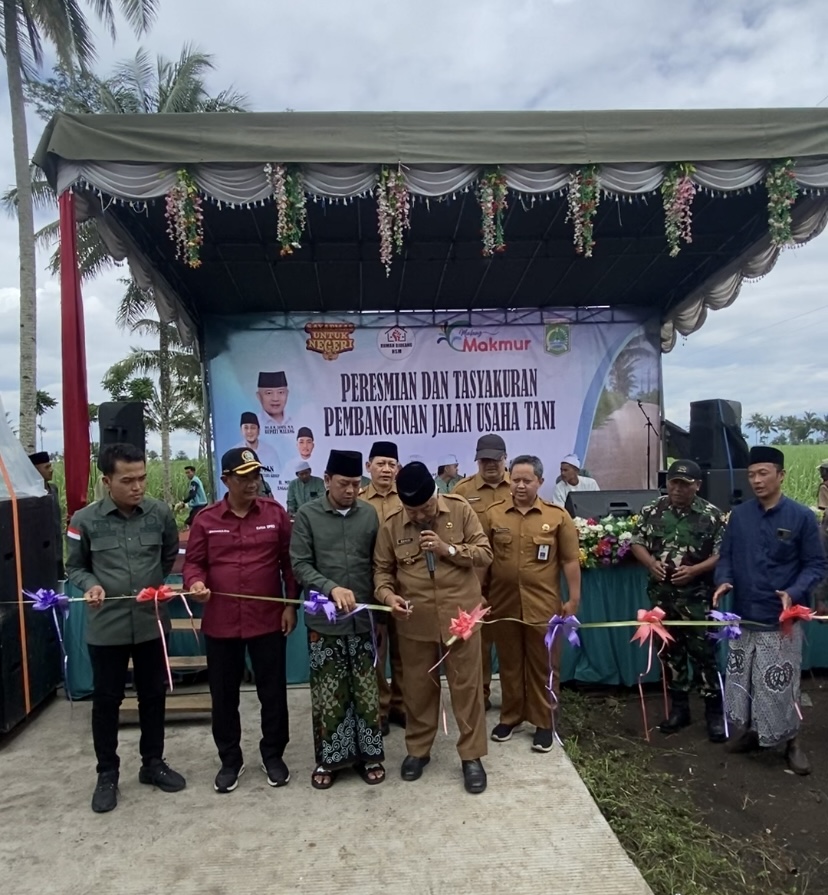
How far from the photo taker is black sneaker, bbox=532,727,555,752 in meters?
3.74

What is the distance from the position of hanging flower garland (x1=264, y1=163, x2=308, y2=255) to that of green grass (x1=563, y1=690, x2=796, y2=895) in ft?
14.2

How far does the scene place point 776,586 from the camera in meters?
3.71

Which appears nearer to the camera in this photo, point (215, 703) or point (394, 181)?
point (215, 703)

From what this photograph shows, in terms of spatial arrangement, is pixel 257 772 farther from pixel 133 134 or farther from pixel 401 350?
pixel 401 350

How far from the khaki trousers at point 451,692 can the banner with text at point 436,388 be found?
700 centimetres

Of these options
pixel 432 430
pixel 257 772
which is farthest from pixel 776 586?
pixel 432 430

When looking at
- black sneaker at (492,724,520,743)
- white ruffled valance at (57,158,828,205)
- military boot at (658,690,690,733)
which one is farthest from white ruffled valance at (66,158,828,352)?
black sneaker at (492,724,520,743)

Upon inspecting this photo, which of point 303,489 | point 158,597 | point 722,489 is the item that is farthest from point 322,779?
point 303,489

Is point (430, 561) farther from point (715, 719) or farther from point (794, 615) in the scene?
point (715, 719)

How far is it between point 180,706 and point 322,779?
1360mm

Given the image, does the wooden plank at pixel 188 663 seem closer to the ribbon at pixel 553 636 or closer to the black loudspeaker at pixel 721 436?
the ribbon at pixel 553 636

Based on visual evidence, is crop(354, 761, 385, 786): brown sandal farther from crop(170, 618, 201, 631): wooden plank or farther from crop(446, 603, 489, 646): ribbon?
crop(170, 618, 201, 631): wooden plank

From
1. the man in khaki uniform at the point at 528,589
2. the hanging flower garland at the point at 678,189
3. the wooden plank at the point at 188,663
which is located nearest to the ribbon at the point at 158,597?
the wooden plank at the point at 188,663

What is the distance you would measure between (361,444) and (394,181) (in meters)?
5.41
